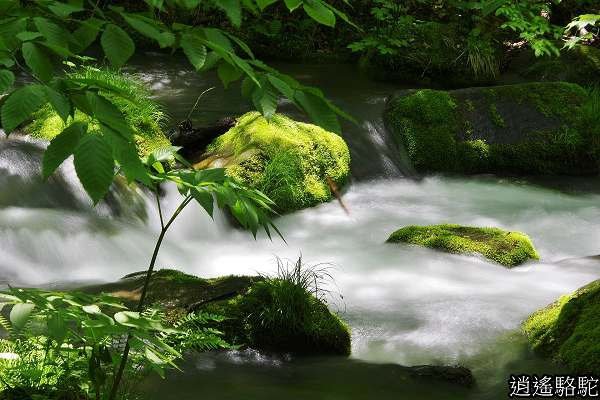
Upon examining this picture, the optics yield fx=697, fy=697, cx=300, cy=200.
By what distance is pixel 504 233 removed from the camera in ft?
21.1

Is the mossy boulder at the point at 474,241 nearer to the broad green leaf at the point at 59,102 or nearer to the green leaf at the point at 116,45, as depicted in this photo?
the green leaf at the point at 116,45

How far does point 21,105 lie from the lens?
1233mm

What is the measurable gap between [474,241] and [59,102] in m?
5.38

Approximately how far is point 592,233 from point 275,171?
3.44 meters

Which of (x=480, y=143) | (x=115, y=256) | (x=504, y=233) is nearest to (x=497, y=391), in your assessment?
(x=504, y=233)

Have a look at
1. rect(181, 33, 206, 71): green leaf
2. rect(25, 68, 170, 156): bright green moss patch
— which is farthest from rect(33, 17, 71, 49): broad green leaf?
rect(25, 68, 170, 156): bright green moss patch

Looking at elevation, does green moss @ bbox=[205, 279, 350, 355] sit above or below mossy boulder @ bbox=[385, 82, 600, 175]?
below

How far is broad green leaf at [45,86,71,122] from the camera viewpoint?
1223 mm

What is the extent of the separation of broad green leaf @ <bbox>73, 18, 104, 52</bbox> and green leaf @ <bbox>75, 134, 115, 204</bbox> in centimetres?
47

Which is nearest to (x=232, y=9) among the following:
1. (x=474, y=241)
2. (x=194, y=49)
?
(x=194, y=49)

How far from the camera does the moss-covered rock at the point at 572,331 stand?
3811mm

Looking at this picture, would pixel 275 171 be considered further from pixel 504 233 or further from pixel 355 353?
pixel 355 353

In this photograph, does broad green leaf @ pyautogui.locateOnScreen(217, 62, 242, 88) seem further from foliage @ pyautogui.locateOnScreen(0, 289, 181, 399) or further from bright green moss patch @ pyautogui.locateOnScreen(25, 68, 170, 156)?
bright green moss patch @ pyautogui.locateOnScreen(25, 68, 170, 156)

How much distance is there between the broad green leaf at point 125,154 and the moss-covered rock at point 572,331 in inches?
125
